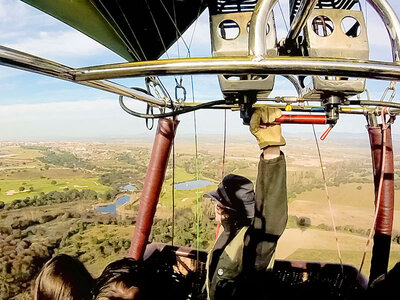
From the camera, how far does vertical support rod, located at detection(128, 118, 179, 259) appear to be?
172 centimetres

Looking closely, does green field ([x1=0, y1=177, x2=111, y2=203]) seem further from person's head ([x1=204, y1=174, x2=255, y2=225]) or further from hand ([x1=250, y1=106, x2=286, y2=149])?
hand ([x1=250, y1=106, x2=286, y2=149])

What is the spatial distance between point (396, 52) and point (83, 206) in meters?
22.9

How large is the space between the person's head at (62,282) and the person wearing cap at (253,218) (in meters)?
0.71

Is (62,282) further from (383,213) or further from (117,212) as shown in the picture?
(117,212)

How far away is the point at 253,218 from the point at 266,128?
1.71ft

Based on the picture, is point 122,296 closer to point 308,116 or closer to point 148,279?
point 148,279

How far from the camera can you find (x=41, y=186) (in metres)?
21.4

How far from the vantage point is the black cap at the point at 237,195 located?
1635 millimetres

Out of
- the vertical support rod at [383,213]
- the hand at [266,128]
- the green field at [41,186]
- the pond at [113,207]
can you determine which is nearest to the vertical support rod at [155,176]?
the hand at [266,128]

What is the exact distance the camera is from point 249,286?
137cm

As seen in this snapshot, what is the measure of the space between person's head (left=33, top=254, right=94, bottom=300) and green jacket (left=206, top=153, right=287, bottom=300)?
2.28ft

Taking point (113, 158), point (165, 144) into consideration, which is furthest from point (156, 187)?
point (113, 158)

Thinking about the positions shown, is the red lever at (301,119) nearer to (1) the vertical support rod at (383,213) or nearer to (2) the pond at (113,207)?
(1) the vertical support rod at (383,213)

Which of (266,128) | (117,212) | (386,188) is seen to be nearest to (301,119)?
(266,128)
